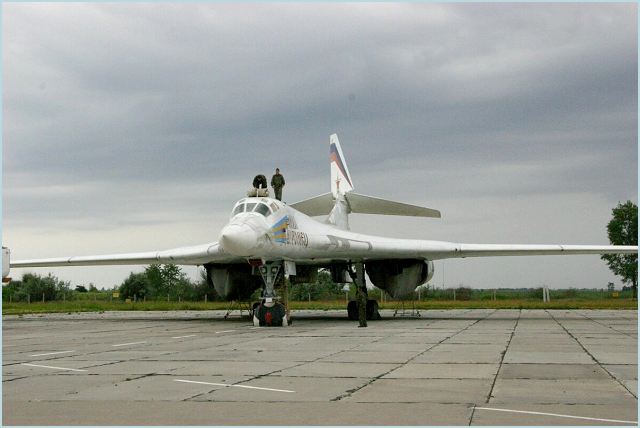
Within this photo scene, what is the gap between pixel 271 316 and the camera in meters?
18.2

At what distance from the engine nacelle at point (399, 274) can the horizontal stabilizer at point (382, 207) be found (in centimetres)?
232

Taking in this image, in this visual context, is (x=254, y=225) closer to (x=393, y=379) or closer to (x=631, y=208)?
(x=393, y=379)

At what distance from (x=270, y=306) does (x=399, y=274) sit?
21.5ft

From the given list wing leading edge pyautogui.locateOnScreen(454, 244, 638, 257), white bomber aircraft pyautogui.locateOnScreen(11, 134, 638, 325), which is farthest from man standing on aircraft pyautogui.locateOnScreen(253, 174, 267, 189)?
wing leading edge pyautogui.locateOnScreen(454, 244, 638, 257)

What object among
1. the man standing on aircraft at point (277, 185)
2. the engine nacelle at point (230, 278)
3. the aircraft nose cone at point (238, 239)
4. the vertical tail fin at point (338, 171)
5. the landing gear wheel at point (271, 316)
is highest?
the vertical tail fin at point (338, 171)

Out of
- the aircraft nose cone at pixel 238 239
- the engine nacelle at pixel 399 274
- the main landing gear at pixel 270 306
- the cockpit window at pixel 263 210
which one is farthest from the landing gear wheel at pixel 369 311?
the aircraft nose cone at pixel 238 239

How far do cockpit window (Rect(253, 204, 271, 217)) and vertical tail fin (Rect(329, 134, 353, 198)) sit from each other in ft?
29.5

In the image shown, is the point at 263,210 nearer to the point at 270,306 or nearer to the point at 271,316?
the point at 270,306

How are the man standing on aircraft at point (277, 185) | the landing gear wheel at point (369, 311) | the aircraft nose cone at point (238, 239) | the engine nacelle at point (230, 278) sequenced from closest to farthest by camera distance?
the aircraft nose cone at point (238, 239) → the man standing on aircraft at point (277, 185) → the landing gear wheel at point (369, 311) → the engine nacelle at point (230, 278)

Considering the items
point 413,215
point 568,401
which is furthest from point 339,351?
point 413,215

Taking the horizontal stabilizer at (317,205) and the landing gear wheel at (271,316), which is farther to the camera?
the horizontal stabilizer at (317,205)

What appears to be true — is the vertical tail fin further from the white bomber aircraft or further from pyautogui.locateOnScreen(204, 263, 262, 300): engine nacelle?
pyautogui.locateOnScreen(204, 263, 262, 300): engine nacelle

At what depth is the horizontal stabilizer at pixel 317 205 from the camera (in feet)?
87.7

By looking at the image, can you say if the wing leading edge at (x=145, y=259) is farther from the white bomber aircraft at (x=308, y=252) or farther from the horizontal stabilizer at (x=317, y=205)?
the horizontal stabilizer at (x=317, y=205)
